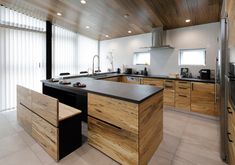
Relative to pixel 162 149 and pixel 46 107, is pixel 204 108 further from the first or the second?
pixel 46 107

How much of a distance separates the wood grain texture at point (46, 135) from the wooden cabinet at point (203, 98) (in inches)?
135

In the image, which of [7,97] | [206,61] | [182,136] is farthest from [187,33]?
[7,97]

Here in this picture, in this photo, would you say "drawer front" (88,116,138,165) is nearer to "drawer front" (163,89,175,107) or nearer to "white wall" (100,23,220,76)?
"drawer front" (163,89,175,107)

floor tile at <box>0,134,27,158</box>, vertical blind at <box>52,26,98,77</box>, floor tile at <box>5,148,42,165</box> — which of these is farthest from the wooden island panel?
vertical blind at <box>52,26,98,77</box>

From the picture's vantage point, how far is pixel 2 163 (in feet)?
6.23

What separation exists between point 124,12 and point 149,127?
114 inches

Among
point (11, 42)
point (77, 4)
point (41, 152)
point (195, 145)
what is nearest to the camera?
point (41, 152)

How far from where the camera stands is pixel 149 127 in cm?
196

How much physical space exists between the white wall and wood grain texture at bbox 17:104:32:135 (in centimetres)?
408

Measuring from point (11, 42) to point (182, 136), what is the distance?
16.2 ft

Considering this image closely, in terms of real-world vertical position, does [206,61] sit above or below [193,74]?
above

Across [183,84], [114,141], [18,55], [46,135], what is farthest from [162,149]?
[18,55]

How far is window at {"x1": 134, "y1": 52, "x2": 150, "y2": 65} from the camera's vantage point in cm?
547

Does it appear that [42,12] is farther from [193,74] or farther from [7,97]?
[193,74]
